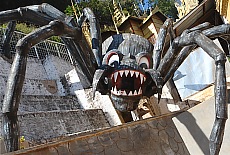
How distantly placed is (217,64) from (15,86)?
1765mm

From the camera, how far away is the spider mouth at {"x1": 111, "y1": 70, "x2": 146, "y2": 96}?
352cm

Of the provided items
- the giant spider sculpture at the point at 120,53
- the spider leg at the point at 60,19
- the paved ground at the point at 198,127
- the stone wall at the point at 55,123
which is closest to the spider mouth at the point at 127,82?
the giant spider sculpture at the point at 120,53

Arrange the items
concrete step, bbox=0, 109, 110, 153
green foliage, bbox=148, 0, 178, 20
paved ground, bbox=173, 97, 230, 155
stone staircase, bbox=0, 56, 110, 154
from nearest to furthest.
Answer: paved ground, bbox=173, 97, 230, 155
concrete step, bbox=0, 109, 110, 153
stone staircase, bbox=0, 56, 110, 154
green foliage, bbox=148, 0, 178, 20

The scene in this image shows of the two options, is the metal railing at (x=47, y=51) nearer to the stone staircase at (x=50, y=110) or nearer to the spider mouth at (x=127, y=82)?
the stone staircase at (x=50, y=110)

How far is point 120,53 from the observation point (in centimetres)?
376

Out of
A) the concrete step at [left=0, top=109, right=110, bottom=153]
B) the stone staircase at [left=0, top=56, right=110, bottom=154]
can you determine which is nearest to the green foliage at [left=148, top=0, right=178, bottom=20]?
the stone staircase at [left=0, top=56, right=110, bottom=154]

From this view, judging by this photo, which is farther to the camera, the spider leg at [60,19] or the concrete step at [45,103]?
the concrete step at [45,103]

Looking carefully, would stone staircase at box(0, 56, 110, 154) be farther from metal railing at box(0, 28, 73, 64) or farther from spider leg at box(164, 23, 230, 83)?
spider leg at box(164, 23, 230, 83)

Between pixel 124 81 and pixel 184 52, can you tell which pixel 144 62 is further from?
pixel 184 52

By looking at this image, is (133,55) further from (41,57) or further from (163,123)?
(41,57)

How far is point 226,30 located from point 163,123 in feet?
4.37

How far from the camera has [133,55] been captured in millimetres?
3863

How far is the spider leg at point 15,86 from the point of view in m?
2.21

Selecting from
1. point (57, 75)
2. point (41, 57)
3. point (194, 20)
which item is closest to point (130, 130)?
point (194, 20)
